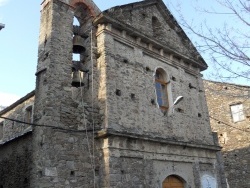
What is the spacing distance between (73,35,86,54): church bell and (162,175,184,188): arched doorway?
5.19 m

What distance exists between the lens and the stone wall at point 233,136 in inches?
652

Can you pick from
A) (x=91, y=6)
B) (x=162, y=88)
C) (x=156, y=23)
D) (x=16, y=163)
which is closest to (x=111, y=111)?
(x=162, y=88)

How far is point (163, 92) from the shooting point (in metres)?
11.5

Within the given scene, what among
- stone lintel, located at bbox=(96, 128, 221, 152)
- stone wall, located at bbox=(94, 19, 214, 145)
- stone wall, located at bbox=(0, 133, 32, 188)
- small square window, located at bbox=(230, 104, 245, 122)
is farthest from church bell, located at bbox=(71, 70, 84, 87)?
small square window, located at bbox=(230, 104, 245, 122)

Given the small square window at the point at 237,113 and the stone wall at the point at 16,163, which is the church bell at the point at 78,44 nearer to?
the stone wall at the point at 16,163

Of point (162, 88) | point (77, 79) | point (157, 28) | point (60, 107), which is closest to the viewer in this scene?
point (60, 107)

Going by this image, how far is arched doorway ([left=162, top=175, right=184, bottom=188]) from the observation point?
9.65m

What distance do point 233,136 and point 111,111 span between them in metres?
11.2

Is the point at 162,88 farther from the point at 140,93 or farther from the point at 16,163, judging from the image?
the point at 16,163

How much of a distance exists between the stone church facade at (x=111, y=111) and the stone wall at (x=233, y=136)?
204 inches

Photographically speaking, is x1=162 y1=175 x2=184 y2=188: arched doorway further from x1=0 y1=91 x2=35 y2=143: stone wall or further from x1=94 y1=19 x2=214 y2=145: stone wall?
x1=0 y1=91 x2=35 y2=143: stone wall

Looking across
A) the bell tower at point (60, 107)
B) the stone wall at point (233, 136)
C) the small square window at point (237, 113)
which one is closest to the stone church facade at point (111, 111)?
the bell tower at point (60, 107)

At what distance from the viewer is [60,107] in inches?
325

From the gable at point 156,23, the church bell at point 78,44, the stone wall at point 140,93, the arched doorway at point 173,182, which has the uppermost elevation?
the gable at point 156,23
